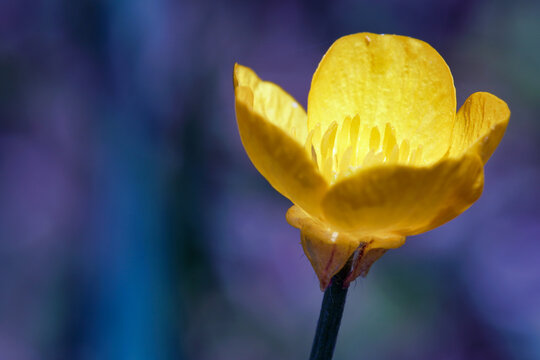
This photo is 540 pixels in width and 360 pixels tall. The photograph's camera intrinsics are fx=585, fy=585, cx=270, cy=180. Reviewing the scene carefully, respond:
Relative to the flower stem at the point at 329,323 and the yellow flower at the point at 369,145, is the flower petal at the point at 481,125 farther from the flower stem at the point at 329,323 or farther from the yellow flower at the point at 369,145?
the flower stem at the point at 329,323

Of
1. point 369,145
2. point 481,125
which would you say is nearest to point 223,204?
point 369,145

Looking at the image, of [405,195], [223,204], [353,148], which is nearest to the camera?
[405,195]

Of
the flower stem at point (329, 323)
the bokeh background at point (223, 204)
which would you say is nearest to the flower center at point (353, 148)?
the flower stem at point (329, 323)

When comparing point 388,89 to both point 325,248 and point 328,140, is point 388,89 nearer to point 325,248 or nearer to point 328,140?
point 328,140

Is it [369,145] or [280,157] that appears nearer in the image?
[280,157]

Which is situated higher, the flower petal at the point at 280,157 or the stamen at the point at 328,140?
the stamen at the point at 328,140

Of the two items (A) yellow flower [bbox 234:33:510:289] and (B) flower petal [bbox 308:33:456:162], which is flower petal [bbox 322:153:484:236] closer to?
(A) yellow flower [bbox 234:33:510:289]
